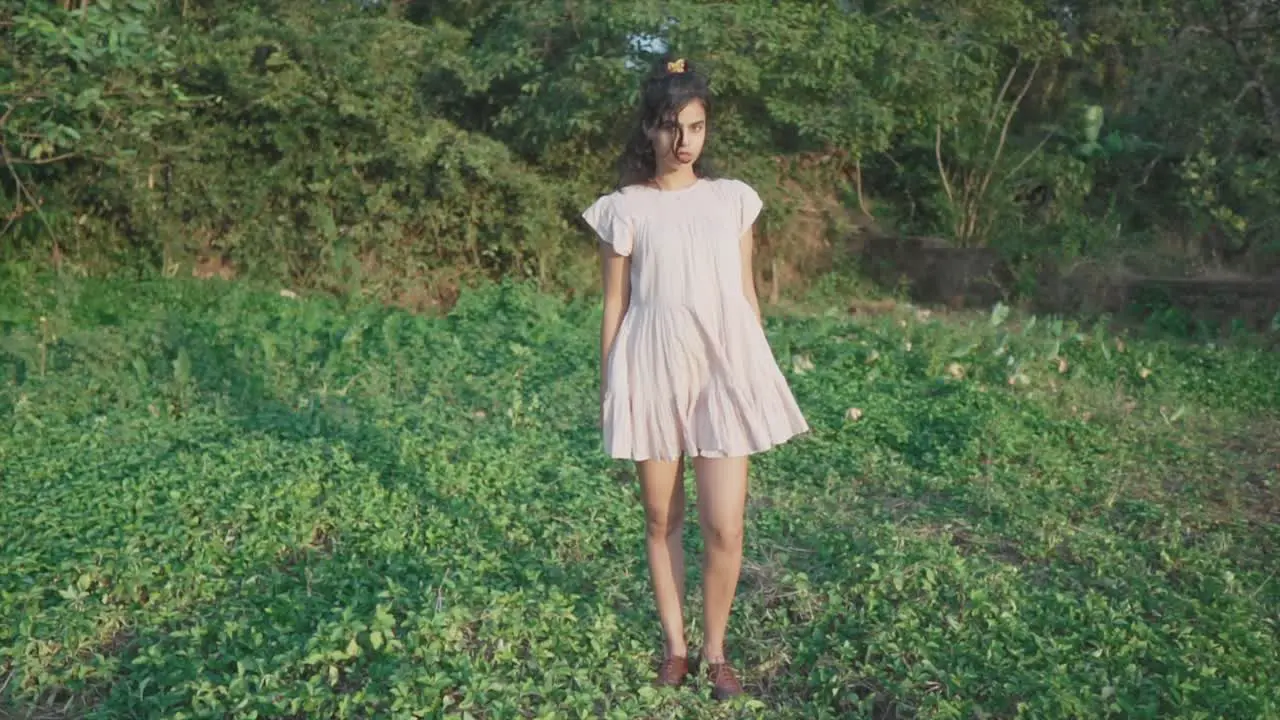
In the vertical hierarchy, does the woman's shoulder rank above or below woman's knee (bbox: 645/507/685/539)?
above

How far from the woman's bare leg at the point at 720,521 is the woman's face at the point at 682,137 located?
2.82ft

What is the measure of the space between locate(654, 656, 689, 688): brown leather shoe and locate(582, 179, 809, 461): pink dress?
71 cm

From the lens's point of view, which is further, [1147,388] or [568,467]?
[1147,388]

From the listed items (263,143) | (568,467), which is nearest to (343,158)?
(263,143)

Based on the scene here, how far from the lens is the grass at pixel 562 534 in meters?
3.84

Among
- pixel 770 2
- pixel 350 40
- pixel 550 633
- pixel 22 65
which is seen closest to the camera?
pixel 550 633

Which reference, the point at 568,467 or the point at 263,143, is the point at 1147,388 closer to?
the point at 568,467

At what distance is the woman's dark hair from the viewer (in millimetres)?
3398

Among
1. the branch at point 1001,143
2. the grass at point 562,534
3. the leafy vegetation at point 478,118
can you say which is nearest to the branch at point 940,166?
the branch at point 1001,143

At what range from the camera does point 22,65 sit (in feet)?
24.0

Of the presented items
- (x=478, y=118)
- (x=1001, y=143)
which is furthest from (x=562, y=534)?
(x=1001, y=143)

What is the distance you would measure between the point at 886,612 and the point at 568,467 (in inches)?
80.6

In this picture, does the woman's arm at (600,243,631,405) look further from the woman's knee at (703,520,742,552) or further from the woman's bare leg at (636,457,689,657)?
the woman's knee at (703,520,742,552)

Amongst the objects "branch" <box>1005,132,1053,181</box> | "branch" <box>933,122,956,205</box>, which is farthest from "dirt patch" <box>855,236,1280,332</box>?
"branch" <box>1005,132,1053,181</box>
